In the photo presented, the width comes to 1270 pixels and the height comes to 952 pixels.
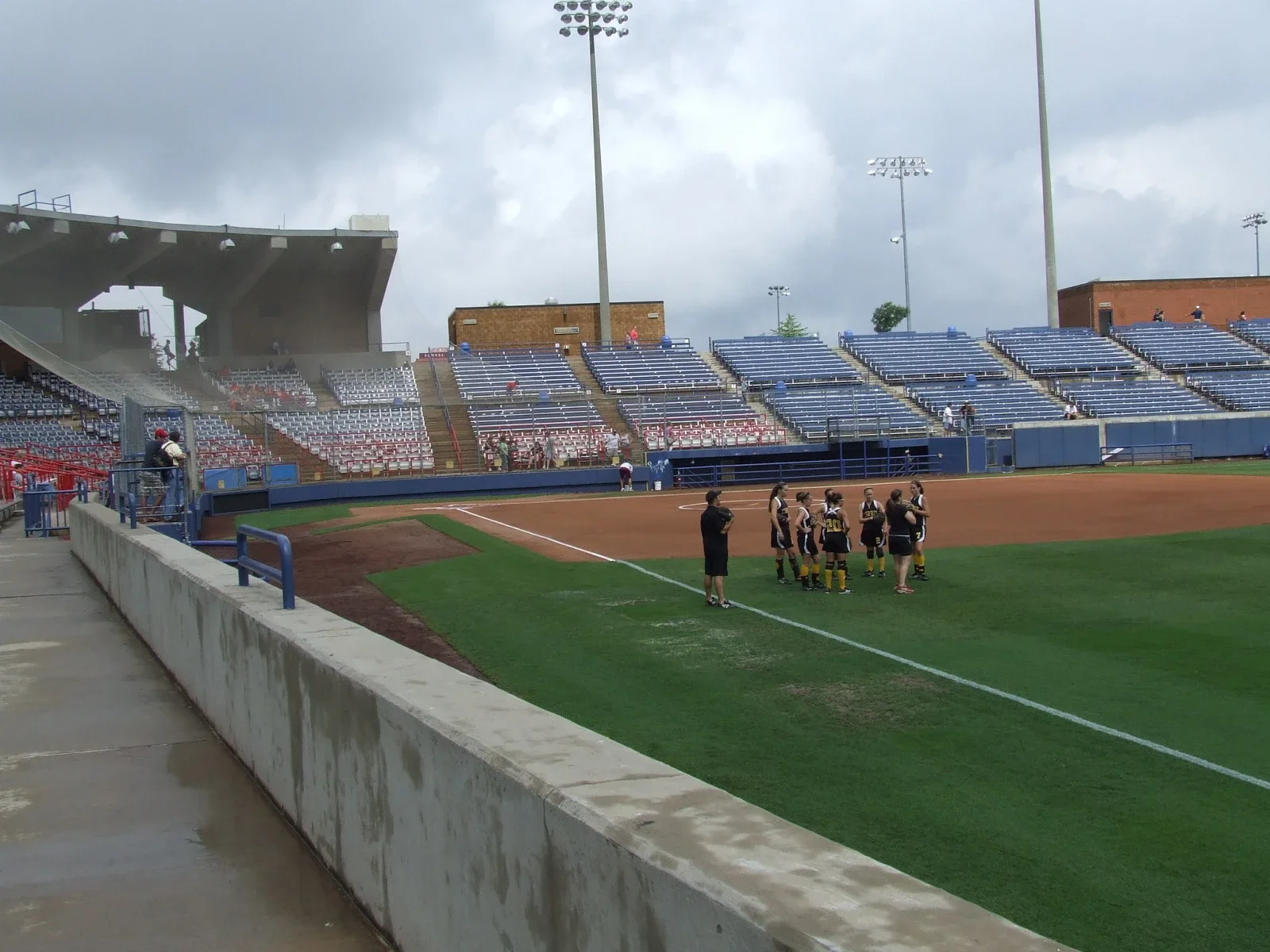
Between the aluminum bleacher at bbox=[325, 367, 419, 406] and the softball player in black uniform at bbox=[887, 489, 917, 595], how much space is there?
34.5 meters

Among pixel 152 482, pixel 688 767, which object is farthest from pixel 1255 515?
pixel 152 482

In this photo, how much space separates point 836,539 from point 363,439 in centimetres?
3126

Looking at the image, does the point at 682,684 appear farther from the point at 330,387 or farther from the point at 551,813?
the point at 330,387

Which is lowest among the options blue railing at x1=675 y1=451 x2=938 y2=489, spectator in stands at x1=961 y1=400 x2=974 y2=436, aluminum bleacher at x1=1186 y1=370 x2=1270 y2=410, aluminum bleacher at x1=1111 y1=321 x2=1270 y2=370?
blue railing at x1=675 y1=451 x2=938 y2=489

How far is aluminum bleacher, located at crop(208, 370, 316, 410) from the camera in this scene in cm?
4634

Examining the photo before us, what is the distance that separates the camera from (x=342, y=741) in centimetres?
519

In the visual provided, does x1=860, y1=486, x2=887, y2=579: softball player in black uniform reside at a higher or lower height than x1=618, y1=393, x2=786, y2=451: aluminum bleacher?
lower

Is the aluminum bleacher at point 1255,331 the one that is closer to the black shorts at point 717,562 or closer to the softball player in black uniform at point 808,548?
the softball player in black uniform at point 808,548

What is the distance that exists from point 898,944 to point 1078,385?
58328mm

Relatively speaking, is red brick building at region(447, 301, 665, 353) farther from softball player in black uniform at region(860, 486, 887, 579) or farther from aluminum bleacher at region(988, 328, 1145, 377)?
softball player in black uniform at region(860, 486, 887, 579)

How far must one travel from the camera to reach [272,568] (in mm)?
7738


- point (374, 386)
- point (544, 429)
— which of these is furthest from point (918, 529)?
point (374, 386)

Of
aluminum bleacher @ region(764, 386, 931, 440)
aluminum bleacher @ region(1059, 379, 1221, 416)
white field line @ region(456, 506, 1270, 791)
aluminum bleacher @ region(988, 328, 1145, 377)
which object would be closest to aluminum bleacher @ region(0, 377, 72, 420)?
aluminum bleacher @ region(764, 386, 931, 440)

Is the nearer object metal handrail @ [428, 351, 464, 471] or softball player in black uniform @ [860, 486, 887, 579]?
softball player in black uniform @ [860, 486, 887, 579]
